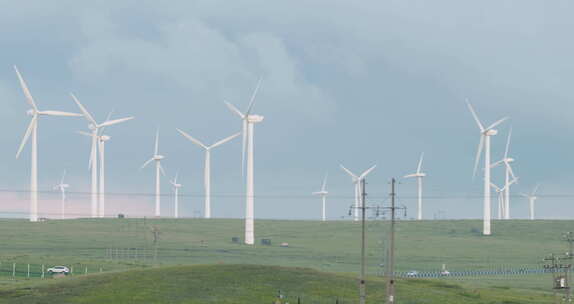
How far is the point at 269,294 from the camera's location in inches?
5118

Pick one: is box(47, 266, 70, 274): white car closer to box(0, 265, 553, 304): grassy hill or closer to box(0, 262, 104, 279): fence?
box(0, 262, 104, 279): fence

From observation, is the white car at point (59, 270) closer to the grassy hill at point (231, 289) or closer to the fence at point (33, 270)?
the fence at point (33, 270)

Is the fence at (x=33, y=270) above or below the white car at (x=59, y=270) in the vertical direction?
below

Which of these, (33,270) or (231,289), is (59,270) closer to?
(33,270)

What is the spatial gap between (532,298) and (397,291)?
19632 mm

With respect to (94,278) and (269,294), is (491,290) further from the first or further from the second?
(94,278)

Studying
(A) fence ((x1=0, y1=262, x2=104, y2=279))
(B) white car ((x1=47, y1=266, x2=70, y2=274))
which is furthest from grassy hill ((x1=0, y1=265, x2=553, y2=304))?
(B) white car ((x1=47, y1=266, x2=70, y2=274))

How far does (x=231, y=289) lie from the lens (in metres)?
132

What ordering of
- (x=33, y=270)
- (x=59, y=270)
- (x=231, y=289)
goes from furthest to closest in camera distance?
(x=33, y=270), (x=59, y=270), (x=231, y=289)

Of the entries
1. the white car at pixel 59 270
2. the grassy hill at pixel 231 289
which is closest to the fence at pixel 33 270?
the white car at pixel 59 270

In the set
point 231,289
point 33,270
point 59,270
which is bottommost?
point 33,270

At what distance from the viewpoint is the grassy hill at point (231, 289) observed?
126m

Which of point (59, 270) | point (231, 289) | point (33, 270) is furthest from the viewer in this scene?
point (33, 270)

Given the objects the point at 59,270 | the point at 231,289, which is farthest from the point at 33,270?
the point at 231,289
